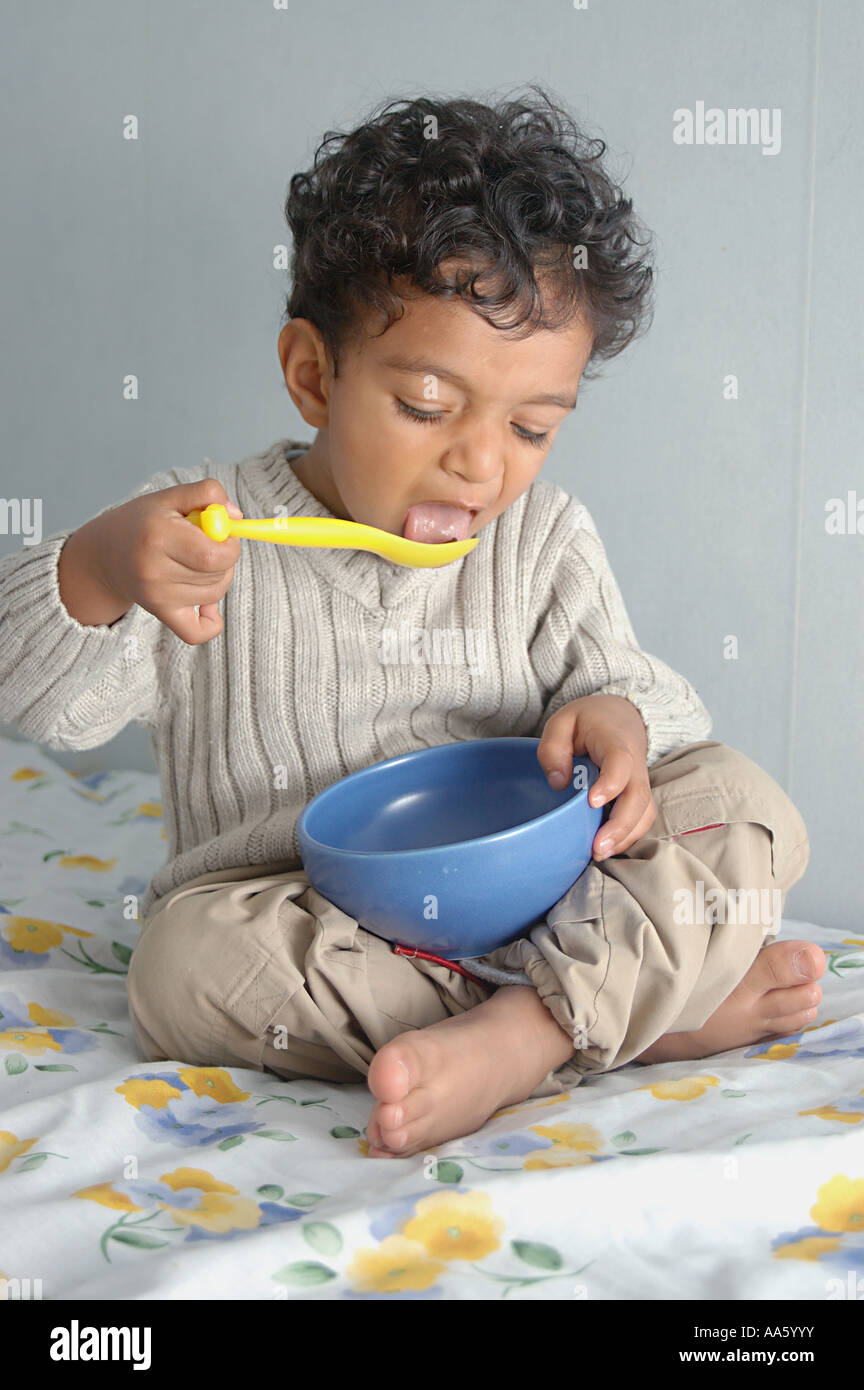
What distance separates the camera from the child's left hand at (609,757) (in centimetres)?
84

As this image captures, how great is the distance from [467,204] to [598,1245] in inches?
27.0

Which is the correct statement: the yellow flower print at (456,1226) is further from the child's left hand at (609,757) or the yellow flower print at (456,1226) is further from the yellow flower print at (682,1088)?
the child's left hand at (609,757)

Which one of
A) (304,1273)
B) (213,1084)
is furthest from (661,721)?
(304,1273)

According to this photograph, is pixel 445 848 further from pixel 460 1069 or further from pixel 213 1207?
pixel 213 1207

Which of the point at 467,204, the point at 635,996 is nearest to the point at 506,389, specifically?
the point at 467,204

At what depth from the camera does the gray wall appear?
1.28 metres

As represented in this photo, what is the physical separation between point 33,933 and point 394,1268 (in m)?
0.60

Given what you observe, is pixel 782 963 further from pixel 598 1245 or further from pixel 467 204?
pixel 467 204

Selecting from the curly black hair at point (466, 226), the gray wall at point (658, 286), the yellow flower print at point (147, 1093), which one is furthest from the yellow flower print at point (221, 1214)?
the gray wall at point (658, 286)

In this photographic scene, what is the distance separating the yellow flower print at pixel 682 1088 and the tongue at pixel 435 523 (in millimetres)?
426

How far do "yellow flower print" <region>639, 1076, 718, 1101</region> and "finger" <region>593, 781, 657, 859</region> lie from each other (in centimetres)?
15

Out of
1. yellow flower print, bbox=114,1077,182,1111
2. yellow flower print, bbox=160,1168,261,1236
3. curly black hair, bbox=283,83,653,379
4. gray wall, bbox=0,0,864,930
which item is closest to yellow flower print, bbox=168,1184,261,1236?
yellow flower print, bbox=160,1168,261,1236

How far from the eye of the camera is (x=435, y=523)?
926mm
